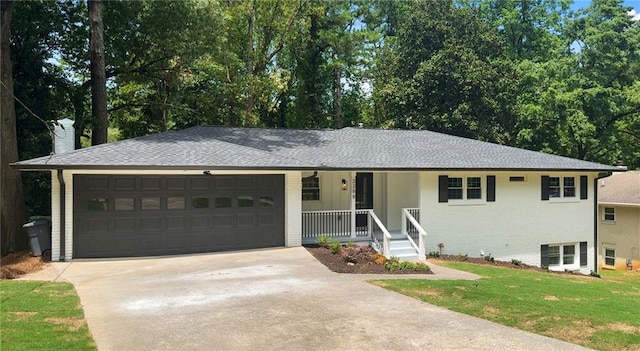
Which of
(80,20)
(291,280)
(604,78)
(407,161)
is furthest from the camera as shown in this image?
(604,78)

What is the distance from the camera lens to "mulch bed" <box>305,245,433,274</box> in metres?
11.2

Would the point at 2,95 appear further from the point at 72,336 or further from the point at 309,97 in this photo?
the point at 309,97

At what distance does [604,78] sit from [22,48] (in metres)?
33.4

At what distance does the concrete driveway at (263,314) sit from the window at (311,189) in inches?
230

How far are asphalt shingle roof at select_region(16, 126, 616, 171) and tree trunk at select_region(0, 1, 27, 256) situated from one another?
2.49m

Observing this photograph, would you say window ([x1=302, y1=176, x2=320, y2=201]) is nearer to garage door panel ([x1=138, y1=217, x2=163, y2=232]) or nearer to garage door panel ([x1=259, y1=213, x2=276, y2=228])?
garage door panel ([x1=259, y1=213, x2=276, y2=228])

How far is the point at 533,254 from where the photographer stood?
56.0 feet

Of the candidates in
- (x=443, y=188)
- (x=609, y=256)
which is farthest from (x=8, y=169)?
(x=609, y=256)

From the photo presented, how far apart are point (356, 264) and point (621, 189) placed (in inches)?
833

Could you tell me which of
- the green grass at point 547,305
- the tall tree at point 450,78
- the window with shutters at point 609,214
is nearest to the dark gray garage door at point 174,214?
the green grass at point 547,305

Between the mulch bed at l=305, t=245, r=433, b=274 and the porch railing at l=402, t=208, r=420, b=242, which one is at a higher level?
the porch railing at l=402, t=208, r=420, b=242

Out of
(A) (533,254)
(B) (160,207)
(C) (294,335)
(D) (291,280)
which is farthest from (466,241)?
(C) (294,335)

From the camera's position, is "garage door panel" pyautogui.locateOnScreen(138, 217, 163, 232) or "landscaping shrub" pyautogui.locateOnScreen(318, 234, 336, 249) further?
"landscaping shrub" pyautogui.locateOnScreen(318, 234, 336, 249)

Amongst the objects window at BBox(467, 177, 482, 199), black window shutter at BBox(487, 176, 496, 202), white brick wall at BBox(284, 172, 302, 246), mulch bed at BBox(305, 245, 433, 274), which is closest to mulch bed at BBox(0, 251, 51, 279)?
white brick wall at BBox(284, 172, 302, 246)
